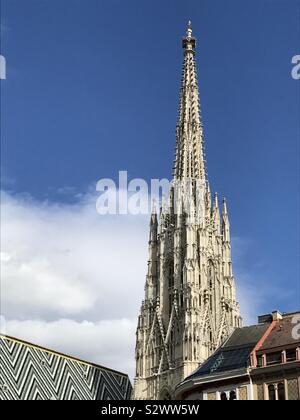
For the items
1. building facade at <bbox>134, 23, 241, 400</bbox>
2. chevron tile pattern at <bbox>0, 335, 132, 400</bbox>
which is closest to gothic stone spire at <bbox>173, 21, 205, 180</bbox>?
building facade at <bbox>134, 23, 241, 400</bbox>

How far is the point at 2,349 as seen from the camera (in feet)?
282

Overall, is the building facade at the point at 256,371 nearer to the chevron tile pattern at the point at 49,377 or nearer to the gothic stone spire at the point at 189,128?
the chevron tile pattern at the point at 49,377

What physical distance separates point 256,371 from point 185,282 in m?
45.7

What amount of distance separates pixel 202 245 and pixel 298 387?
168 feet

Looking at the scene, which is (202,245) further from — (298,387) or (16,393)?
(298,387)

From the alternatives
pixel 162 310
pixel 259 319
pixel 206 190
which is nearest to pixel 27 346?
pixel 162 310

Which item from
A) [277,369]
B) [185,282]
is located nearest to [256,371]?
[277,369]

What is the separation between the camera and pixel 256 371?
4259 cm

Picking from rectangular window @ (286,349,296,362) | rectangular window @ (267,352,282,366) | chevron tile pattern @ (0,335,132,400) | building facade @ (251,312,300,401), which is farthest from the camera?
chevron tile pattern @ (0,335,132,400)

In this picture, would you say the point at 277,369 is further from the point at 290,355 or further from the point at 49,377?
the point at 49,377

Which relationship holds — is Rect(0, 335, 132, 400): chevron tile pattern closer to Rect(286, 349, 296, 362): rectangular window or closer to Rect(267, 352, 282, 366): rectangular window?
Rect(267, 352, 282, 366): rectangular window

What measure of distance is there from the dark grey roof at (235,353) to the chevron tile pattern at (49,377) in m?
38.2

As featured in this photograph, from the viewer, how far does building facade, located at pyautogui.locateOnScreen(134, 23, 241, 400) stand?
84.8 m

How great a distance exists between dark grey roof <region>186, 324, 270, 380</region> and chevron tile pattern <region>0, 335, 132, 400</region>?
38176mm
